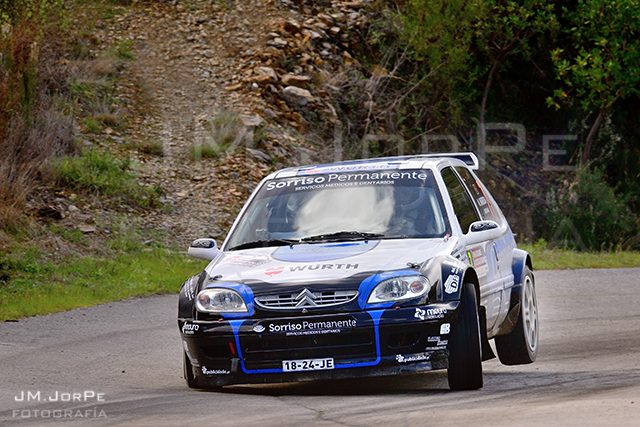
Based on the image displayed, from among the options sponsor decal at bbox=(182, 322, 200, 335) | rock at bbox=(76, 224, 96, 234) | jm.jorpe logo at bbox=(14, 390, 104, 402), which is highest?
sponsor decal at bbox=(182, 322, 200, 335)

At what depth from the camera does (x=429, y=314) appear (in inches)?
252

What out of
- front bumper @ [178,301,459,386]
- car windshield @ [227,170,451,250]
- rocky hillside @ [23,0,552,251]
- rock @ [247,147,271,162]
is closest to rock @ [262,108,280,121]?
rocky hillside @ [23,0,552,251]

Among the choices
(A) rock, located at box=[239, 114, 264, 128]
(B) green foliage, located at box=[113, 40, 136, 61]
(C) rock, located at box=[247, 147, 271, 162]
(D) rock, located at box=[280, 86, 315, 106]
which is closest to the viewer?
(C) rock, located at box=[247, 147, 271, 162]

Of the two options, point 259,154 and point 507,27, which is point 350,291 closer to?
point 259,154

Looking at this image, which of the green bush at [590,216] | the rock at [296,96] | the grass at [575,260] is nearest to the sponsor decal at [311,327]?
the grass at [575,260]

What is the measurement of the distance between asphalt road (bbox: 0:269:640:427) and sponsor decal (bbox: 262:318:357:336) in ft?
1.54

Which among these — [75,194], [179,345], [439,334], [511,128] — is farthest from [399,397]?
[511,128]

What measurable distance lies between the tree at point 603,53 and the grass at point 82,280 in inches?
605

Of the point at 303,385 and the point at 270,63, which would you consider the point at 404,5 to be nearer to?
the point at 270,63

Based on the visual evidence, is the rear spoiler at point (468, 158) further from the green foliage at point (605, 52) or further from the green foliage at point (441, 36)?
the green foliage at point (605, 52)

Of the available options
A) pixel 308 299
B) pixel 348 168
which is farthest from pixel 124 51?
pixel 308 299

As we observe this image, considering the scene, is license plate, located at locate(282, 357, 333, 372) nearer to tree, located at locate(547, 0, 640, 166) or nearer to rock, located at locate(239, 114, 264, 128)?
rock, located at locate(239, 114, 264, 128)

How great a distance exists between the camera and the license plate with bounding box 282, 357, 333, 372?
6484mm

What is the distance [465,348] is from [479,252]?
4.20 ft
